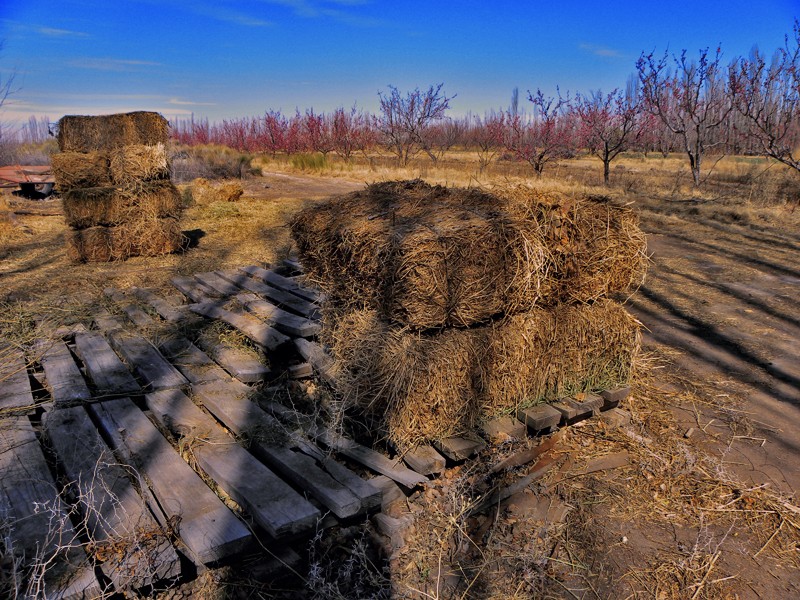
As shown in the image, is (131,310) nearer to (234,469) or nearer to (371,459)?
(234,469)

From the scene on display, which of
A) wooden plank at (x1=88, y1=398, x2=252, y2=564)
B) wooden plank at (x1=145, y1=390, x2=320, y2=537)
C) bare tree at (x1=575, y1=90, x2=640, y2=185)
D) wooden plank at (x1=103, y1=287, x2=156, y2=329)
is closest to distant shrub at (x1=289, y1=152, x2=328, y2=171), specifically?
bare tree at (x1=575, y1=90, x2=640, y2=185)

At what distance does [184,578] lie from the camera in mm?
2238

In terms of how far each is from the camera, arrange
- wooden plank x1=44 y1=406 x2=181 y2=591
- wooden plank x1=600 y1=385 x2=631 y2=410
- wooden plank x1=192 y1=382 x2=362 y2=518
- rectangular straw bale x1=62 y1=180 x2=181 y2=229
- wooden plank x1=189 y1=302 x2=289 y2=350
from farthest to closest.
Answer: rectangular straw bale x1=62 y1=180 x2=181 y2=229
wooden plank x1=189 y1=302 x2=289 y2=350
wooden plank x1=600 y1=385 x2=631 y2=410
wooden plank x1=192 y1=382 x2=362 y2=518
wooden plank x1=44 y1=406 x2=181 y2=591

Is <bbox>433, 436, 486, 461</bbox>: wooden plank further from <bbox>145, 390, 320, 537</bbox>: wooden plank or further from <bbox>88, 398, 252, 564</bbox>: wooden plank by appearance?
<bbox>88, 398, 252, 564</bbox>: wooden plank

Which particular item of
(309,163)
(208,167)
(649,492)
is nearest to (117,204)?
(649,492)

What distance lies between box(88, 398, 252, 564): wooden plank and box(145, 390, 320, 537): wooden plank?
0.10 meters

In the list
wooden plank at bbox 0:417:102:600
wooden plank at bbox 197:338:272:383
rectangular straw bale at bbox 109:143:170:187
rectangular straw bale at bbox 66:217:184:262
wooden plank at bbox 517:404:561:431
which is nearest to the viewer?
wooden plank at bbox 0:417:102:600

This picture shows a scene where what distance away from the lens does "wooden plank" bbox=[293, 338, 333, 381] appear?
12.1 ft

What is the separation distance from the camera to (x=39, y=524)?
2.31 metres

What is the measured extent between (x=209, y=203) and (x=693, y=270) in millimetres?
11563

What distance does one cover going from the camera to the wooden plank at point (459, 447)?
115 inches

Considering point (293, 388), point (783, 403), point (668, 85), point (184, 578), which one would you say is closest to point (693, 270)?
point (783, 403)

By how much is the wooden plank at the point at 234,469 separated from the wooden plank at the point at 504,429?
1181 millimetres

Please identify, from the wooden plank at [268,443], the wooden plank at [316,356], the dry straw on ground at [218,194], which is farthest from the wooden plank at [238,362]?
the dry straw on ground at [218,194]
